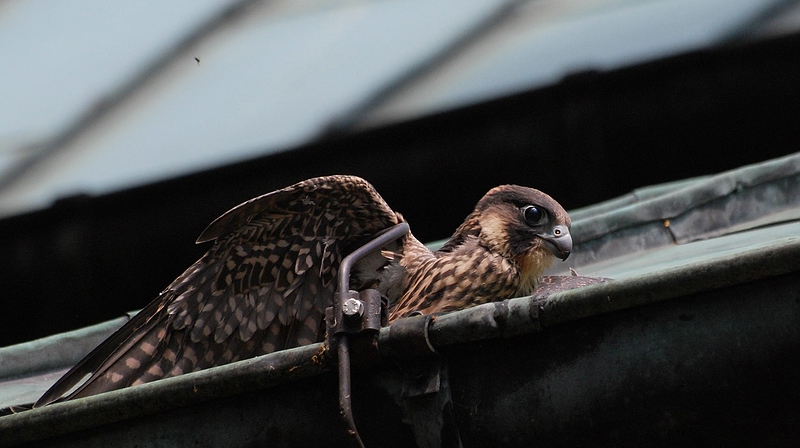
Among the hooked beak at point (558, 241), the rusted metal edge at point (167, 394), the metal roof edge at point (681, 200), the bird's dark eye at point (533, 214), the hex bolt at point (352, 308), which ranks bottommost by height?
the metal roof edge at point (681, 200)

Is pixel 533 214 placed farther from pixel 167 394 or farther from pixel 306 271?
pixel 167 394

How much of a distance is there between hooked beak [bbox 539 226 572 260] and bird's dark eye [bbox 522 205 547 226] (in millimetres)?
63

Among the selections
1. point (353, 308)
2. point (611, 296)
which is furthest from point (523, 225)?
point (611, 296)

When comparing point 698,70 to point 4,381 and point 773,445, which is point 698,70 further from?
point 773,445

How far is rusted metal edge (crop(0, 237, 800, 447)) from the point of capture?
2062 mm

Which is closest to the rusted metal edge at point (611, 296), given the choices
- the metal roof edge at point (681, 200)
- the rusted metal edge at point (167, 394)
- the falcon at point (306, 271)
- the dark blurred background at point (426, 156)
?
the rusted metal edge at point (167, 394)

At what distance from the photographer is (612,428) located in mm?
2154

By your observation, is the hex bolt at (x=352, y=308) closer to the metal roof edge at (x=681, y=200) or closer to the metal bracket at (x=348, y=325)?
the metal bracket at (x=348, y=325)

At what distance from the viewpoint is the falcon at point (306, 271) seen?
3.53 metres

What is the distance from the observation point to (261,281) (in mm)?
3752

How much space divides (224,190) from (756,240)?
4862mm

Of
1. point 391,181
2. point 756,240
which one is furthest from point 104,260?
point 756,240

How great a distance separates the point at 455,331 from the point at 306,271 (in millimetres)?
1629

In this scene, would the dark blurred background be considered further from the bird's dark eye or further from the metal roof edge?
the bird's dark eye
